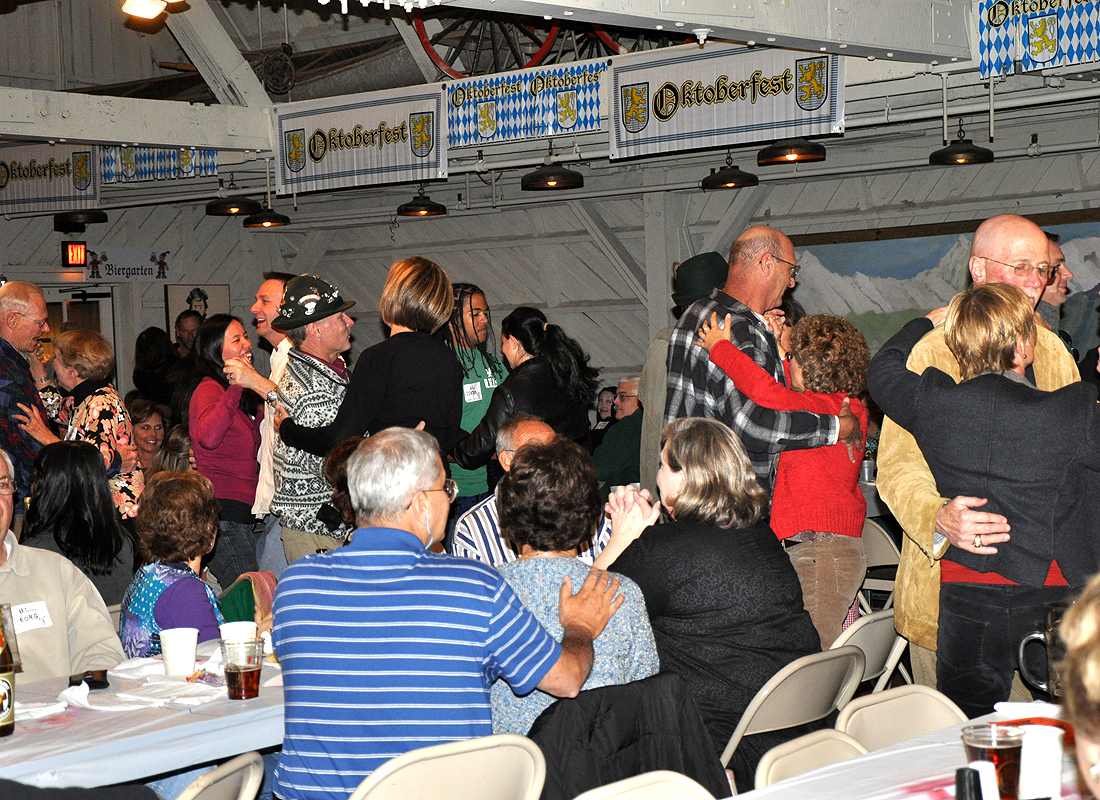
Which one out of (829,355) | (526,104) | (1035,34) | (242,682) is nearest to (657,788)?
(242,682)

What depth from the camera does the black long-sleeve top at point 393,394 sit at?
3.96m

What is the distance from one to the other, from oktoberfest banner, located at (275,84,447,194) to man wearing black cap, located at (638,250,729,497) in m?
3.77

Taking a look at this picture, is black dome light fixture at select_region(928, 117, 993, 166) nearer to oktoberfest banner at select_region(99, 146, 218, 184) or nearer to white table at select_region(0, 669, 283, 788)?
oktoberfest banner at select_region(99, 146, 218, 184)

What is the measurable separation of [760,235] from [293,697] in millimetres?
2403

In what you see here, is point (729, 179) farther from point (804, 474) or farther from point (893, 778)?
point (893, 778)

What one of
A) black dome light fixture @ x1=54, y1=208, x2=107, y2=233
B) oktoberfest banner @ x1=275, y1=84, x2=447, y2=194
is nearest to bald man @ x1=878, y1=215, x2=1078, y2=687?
oktoberfest banner @ x1=275, y1=84, x2=447, y2=194

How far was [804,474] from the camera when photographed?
3.79m

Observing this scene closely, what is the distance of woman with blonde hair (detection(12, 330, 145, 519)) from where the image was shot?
16.2ft

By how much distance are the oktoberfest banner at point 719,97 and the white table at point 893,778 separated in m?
4.94

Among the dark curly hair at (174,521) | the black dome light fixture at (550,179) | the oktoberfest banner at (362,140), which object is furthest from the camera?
the black dome light fixture at (550,179)

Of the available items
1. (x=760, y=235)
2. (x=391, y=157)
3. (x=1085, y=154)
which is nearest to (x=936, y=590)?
(x=760, y=235)

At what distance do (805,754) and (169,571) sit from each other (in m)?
1.94

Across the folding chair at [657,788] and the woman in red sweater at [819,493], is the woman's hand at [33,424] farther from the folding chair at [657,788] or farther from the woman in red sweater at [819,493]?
the folding chair at [657,788]

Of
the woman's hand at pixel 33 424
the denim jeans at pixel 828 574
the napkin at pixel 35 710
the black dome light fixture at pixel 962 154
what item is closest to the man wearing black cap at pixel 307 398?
the woman's hand at pixel 33 424
